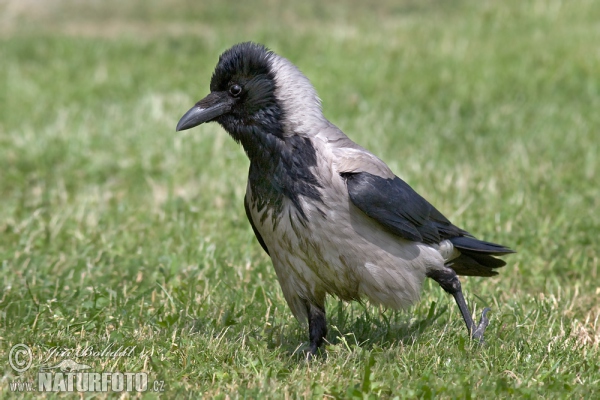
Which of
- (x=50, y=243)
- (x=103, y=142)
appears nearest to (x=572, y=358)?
(x=50, y=243)

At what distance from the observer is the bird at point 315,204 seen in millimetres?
3861

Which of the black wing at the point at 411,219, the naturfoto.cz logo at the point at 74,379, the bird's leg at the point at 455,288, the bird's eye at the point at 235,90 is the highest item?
the bird's eye at the point at 235,90

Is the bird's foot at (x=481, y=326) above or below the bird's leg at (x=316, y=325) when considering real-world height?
above

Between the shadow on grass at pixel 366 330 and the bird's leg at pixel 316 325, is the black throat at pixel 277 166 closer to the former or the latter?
the bird's leg at pixel 316 325

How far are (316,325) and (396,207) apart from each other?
29.1 inches

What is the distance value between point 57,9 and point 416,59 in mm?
6548

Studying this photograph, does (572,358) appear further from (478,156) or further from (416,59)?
(416,59)

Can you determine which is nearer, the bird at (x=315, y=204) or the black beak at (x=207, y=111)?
the bird at (x=315, y=204)

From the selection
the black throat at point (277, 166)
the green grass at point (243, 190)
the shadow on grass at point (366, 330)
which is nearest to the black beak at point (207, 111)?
the black throat at point (277, 166)

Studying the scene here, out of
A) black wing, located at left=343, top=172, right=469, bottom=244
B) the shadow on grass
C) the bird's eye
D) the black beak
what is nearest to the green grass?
the shadow on grass

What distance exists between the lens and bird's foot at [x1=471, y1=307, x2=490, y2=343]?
4.09 m

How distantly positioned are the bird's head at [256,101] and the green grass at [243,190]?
3.39ft

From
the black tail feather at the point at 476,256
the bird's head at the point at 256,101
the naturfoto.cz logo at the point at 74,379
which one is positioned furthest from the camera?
the black tail feather at the point at 476,256

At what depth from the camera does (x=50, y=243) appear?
5.61 metres
